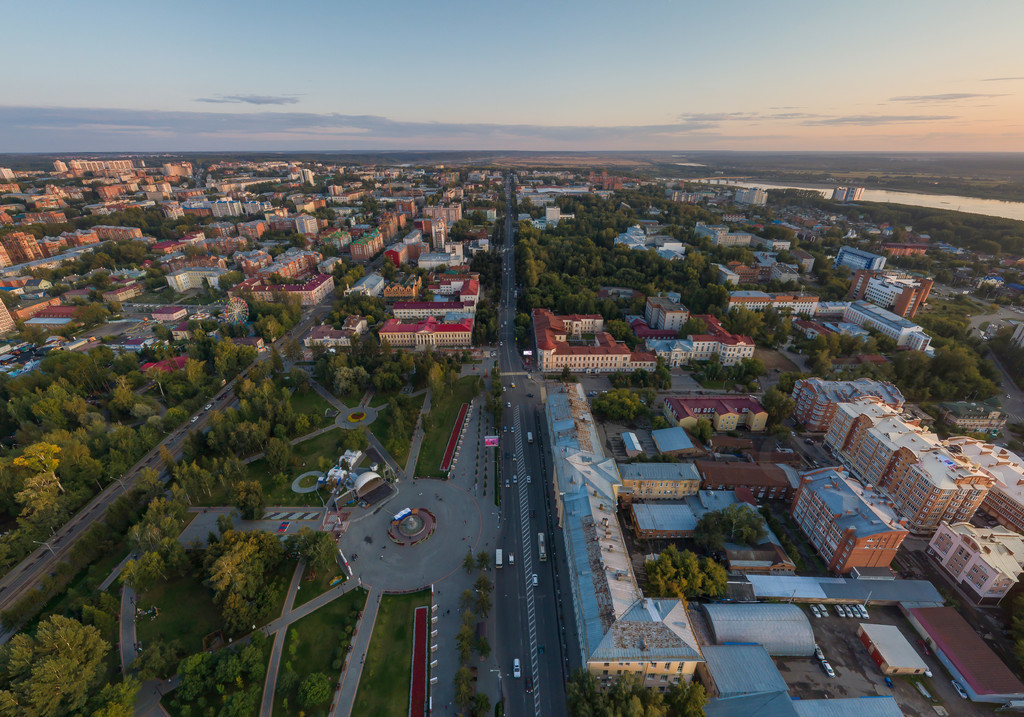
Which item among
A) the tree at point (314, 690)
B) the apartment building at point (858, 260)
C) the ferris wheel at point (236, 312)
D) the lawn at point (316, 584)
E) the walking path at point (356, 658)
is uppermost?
the apartment building at point (858, 260)

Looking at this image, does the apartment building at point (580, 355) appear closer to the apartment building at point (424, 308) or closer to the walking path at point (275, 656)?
the apartment building at point (424, 308)

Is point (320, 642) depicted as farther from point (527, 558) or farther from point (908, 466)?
point (908, 466)

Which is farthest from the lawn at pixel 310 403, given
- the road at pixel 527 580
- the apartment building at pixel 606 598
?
the apartment building at pixel 606 598

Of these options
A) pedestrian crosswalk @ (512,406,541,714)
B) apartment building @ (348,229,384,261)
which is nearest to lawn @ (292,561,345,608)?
pedestrian crosswalk @ (512,406,541,714)

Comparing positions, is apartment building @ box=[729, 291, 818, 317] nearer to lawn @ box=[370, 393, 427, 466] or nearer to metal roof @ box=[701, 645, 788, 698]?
lawn @ box=[370, 393, 427, 466]

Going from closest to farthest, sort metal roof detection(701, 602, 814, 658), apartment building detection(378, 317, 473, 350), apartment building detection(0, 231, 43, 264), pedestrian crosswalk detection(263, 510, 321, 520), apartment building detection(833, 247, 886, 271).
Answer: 1. metal roof detection(701, 602, 814, 658)
2. pedestrian crosswalk detection(263, 510, 321, 520)
3. apartment building detection(378, 317, 473, 350)
4. apartment building detection(833, 247, 886, 271)
5. apartment building detection(0, 231, 43, 264)
